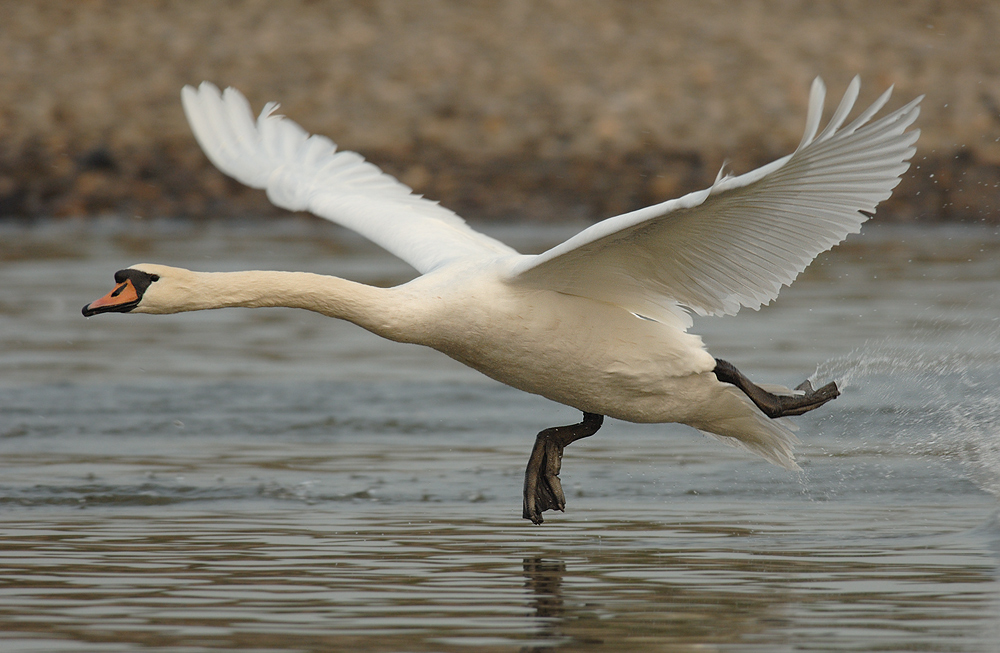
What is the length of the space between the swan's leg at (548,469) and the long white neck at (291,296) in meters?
1.25

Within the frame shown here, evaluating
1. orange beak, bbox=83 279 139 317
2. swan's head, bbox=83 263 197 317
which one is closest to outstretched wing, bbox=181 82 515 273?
swan's head, bbox=83 263 197 317

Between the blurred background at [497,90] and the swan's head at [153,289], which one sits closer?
the swan's head at [153,289]

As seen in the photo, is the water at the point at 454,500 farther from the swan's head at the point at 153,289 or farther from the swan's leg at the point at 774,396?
the swan's head at the point at 153,289

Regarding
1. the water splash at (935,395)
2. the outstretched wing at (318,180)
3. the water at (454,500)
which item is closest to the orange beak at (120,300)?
the water at (454,500)

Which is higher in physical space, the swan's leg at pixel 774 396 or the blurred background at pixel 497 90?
the blurred background at pixel 497 90

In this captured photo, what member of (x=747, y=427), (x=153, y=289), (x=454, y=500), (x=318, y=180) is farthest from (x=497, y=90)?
(x=153, y=289)

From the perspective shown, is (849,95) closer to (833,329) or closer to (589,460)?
(589,460)

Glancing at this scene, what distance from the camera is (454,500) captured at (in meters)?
8.84

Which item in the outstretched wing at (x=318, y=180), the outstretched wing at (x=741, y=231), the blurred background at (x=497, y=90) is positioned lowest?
the outstretched wing at (x=741, y=231)

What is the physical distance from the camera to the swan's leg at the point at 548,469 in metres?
8.12

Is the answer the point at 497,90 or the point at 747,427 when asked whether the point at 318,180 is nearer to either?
the point at 747,427

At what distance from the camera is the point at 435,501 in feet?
28.9

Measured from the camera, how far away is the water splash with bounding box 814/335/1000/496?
9.42 meters

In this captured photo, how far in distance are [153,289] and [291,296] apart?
1.93 ft
